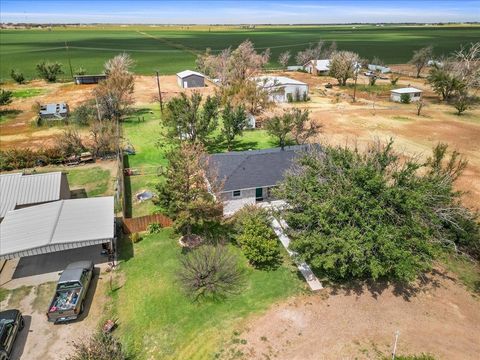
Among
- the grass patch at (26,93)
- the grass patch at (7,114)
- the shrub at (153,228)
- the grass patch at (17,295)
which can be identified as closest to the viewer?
the grass patch at (17,295)

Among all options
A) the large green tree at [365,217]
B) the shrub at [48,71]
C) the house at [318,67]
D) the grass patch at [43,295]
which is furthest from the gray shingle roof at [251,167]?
the house at [318,67]

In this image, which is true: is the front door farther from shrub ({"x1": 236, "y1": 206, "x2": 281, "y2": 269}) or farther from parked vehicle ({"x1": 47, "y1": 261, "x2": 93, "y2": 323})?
parked vehicle ({"x1": 47, "y1": 261, "x2": 93, "y2": 323})

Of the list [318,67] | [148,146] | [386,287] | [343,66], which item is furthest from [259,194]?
[318,67]

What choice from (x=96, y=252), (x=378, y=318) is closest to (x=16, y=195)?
(x=96, y=252)

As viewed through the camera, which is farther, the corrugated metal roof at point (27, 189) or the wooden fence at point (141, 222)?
the corrugated metal roof at point (27, 189)

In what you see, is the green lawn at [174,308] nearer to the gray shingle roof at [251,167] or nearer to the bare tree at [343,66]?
the gray shingle roof at [251,167]

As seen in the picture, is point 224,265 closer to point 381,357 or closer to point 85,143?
point 381,357

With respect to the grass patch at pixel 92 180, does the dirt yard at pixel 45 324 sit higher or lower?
lower
